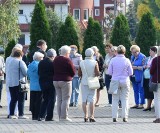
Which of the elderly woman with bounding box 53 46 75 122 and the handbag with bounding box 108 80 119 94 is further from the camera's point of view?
the handbag with bounding box 108 80 119 94

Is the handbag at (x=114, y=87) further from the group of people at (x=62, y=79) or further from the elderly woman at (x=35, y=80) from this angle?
the elderly woman at (x=35, y=80)

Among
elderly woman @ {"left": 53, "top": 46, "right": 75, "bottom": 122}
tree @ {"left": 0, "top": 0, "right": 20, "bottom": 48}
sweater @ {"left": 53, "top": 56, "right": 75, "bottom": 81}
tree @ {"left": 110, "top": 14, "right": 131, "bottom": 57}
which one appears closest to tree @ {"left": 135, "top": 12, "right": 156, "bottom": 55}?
tree @ {"left": 110, "top": 14, "right": 131, "bottom": 57}

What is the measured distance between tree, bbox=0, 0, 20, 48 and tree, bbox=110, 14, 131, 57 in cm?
1867

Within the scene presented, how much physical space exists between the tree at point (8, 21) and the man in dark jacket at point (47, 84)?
131ft

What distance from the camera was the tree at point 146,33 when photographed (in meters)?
43.6

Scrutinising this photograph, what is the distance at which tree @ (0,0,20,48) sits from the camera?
6338 centimetres

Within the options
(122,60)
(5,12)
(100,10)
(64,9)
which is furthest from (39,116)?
(100,10)

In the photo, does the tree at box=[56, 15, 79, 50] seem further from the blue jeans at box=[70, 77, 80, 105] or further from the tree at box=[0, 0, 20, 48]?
the tree at box=[0, 0, 20, 48]

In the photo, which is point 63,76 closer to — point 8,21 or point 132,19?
point 8,21

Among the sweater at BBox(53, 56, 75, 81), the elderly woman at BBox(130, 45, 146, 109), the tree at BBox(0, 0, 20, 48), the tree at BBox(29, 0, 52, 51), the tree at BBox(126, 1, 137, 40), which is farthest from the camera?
the tree at BBox(126, 1, 137, 40)

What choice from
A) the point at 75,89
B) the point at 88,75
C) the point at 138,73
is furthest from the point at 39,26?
the point at 88,75

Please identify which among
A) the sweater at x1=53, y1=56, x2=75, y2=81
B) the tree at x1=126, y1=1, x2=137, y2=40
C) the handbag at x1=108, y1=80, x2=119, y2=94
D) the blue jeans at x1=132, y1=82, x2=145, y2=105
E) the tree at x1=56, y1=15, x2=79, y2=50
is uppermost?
the tree at x1=126, y1=1, x2=137, y2=40

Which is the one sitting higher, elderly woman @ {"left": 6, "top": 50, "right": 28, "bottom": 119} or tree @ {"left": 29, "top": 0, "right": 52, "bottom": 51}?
tree @ {"left": 29, "top": 0, "right": 52, "bottom": 51}

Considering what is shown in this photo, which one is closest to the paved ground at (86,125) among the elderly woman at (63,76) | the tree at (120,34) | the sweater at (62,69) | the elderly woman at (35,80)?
the elderly woman at (35,80)
